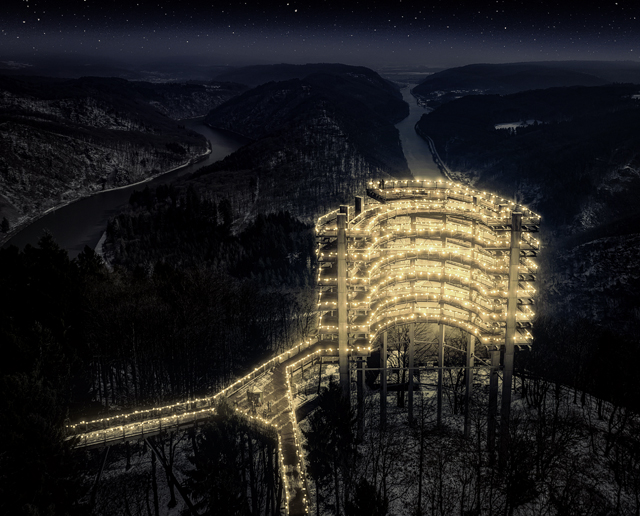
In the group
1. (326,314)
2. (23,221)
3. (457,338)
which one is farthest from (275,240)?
(23,221)

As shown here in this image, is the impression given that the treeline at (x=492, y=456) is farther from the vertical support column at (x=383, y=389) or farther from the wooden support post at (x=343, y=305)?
the wooden support post at (x=343, y=305)

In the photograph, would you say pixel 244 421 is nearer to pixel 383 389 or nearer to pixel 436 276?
pixel 383 389

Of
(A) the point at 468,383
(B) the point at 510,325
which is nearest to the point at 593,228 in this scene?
(A) the point at 468,383

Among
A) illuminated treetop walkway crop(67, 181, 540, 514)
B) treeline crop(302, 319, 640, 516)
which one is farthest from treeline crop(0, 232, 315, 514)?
treeline crop(302, 319, 640, 516)

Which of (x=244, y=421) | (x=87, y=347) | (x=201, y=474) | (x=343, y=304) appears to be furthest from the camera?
(x=87, y=347)

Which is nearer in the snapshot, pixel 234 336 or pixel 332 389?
pixel 332 389

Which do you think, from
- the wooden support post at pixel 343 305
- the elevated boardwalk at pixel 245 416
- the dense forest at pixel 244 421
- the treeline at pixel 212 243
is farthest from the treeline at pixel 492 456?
the treeline at pixel 212 243

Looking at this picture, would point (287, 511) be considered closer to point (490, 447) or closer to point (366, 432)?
point (366, 432)
